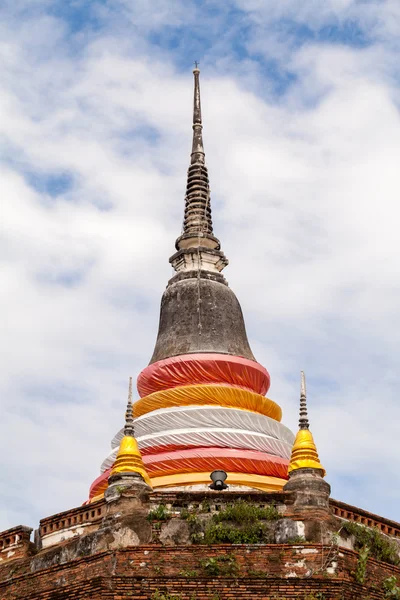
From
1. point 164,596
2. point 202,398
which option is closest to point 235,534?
point 164,596

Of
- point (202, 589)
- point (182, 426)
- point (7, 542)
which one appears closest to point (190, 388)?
point (182, 426)

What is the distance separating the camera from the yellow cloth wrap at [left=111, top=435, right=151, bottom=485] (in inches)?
958

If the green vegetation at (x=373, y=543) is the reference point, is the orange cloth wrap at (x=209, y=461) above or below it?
above

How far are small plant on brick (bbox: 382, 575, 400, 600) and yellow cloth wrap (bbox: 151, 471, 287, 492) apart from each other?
4.43 metres

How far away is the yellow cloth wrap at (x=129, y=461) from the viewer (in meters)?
24.3

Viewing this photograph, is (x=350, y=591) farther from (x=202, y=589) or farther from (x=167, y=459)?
(x=167, y=459)

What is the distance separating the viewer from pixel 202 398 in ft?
94.6

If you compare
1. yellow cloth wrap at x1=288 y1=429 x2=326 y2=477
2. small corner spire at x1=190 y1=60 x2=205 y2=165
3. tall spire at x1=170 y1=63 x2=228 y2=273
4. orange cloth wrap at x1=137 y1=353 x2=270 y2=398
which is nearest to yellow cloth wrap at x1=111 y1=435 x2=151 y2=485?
yellow cloth wrap at x1=288 y1=429 x2=326 y2=477

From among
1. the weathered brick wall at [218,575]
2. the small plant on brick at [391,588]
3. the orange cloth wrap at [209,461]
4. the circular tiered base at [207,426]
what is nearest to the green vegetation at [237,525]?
the weathered brick wall at [218,575]

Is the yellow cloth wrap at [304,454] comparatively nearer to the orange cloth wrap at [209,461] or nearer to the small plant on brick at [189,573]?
the orange cloth wrap at [209,461]

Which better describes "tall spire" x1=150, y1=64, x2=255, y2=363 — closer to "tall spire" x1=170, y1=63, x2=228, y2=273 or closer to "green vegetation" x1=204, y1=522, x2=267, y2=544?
"tall spire" x1=170, y1=63, x2=228, y2=273

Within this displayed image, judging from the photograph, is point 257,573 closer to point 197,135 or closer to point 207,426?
point 207,426

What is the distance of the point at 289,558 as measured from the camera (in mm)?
22312

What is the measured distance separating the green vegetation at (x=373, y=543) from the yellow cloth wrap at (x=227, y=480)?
3144 mm
